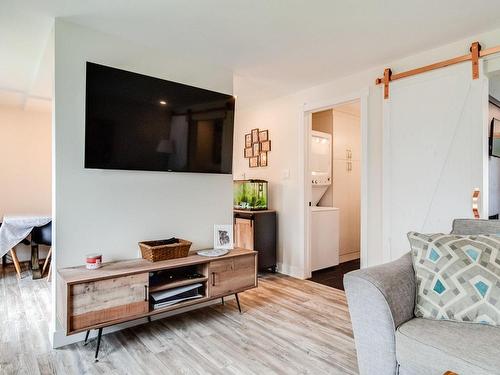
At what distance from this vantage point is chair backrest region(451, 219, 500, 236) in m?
1.69

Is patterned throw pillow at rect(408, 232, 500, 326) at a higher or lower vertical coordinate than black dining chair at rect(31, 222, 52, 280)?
higher

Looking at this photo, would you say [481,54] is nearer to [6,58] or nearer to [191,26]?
[191,26]

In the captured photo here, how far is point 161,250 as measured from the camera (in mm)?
2346

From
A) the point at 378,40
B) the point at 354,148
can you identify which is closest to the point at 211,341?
the point at 378,40

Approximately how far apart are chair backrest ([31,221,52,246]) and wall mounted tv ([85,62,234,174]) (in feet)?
6.88

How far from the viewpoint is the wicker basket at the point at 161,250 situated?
232 cm

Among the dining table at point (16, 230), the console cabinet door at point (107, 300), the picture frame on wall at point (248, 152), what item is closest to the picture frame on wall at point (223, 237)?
the console cabinet door at point (107, 300)

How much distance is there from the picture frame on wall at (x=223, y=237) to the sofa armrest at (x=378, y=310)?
1513 mm

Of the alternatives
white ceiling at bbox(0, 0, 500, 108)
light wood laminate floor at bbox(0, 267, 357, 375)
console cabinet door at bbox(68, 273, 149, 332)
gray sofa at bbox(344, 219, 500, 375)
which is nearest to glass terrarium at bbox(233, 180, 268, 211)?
light wood laminate floor at bbox(0, 267, 357, 375)

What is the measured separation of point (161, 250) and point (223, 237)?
674 millimetres

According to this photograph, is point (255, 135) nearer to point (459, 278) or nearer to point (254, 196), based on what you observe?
point (254, 196)

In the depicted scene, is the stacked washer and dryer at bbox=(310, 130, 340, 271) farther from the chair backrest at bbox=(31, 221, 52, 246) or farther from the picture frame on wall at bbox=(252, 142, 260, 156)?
the chair backrest at bbox=(31, 221, 52, 246)

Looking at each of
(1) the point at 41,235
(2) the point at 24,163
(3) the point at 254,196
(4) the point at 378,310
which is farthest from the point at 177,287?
(2) the point at 24,163

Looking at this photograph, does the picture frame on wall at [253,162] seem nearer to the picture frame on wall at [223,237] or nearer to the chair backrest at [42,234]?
the picture frame on wall at [223,237]
